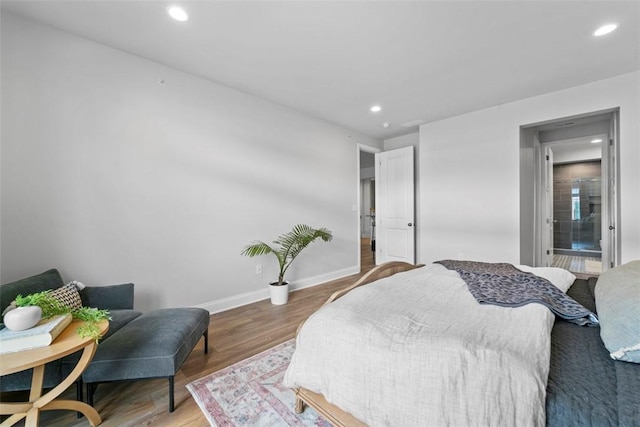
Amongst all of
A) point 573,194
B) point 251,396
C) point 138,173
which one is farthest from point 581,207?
point 138,173

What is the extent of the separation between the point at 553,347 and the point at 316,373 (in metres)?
1.01

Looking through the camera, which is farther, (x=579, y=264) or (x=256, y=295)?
(x=579, y=264)

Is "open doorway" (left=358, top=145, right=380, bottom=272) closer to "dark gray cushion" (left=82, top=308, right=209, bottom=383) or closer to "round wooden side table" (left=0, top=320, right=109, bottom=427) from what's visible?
"dark gray cushion" (left=82, top=308, right=209, bottom=383)

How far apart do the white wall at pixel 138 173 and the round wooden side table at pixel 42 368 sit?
3.69 feet

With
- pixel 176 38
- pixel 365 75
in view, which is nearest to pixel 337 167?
pixel 365 75

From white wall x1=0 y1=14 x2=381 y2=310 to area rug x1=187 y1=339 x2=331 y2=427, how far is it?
1.22 meters

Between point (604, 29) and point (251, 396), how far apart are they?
3856 millimetres

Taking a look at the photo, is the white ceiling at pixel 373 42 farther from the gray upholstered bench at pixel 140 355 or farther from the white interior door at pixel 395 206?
the gray upholstered bench at pixel 140 355

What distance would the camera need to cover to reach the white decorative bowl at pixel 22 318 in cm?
119

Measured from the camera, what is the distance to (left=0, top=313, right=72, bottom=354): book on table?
1132 millimetres

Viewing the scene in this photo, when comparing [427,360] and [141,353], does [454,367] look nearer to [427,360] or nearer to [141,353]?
[427,360]

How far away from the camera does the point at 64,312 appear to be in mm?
1412

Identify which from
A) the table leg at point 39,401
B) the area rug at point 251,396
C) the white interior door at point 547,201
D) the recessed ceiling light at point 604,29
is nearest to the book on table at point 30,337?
the table leg at point 39,401

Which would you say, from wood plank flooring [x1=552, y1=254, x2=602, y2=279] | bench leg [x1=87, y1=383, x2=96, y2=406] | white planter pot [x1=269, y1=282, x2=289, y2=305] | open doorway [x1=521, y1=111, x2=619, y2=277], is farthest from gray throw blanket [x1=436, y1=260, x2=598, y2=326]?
wood plank flooring [x1=552, y1=254, x2=602, y2=279]
